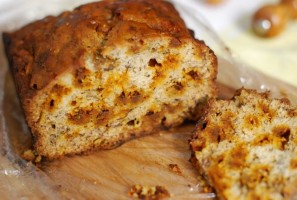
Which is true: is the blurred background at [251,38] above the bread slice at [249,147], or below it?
above

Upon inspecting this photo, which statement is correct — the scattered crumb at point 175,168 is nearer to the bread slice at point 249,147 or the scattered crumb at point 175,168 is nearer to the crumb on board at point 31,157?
the bread slice at point 249,147

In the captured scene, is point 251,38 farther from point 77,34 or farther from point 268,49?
point 77,34

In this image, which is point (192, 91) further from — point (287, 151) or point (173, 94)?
point (287, 151)

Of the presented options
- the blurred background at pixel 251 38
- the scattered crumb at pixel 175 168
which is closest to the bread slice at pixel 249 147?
the scattered crumb at pixel 175 168

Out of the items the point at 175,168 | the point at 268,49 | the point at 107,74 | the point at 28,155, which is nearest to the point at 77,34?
the point at 107,74

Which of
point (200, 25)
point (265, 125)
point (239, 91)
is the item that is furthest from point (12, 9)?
point (265, 125)

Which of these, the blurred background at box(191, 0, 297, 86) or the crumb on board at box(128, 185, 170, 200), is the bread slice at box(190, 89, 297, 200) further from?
the blurred background at box(191, 0, 297, 86)
